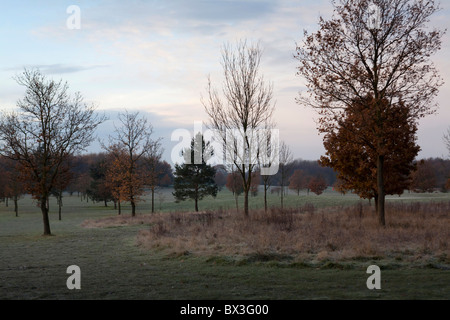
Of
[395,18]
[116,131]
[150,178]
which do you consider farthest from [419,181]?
[395,18]

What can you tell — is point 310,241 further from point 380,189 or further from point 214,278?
point 380,189

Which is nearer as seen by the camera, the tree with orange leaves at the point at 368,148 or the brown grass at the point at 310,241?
the brown grass at the point at 310,241

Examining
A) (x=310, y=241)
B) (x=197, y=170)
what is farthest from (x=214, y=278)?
(x=197, y=170)

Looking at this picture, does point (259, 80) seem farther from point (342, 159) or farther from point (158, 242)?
point (158, 242)

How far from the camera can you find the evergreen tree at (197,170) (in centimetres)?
5069

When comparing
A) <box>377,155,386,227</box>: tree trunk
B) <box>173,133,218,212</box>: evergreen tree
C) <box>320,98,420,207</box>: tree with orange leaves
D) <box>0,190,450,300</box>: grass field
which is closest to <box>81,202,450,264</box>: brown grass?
A: <box>377,155,386,227</box>: tree trunk

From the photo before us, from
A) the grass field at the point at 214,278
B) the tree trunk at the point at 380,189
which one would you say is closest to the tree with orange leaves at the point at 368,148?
the tree trunk at the point at 380,189

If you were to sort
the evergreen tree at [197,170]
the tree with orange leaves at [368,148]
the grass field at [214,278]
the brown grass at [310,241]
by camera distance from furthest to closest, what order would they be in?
the evergreen tree at [197,170] → the tree with orange leaves at [368,148] → the brown grass at [310,241] → the grass field at [214,278]

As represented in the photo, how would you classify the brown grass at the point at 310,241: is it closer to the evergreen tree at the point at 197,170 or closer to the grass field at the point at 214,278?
the grass field at the point at 214,278

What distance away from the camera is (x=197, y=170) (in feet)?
169

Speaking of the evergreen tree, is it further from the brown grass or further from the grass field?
the grass field

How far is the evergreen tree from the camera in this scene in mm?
50688

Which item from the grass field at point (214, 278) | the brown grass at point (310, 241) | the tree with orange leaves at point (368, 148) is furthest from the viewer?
the tree with orange leaves at point (368, 148)

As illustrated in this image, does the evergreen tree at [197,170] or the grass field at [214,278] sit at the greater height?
the evergreen tree at [197,170]
